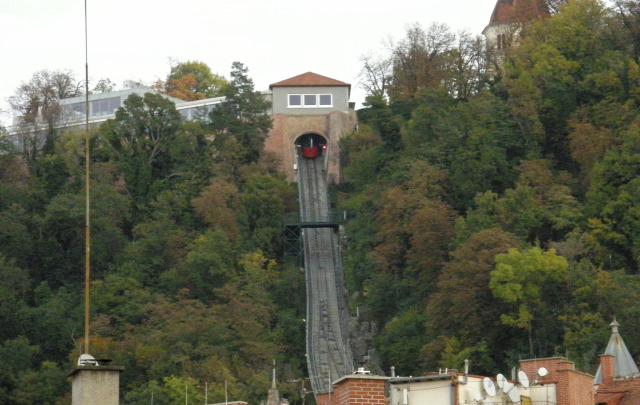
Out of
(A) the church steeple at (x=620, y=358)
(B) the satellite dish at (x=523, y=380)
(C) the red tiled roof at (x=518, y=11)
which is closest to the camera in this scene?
(B) the satellite dish at (x=523, y=380)

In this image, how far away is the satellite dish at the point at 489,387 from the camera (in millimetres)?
33531

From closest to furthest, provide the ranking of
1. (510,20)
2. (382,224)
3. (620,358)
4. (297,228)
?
(620,358), (382,224), (297,228), (510,20)

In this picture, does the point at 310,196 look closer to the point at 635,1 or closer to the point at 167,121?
the point at 167,121

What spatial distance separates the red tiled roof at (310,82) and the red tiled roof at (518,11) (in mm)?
11387

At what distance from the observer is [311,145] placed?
107 m

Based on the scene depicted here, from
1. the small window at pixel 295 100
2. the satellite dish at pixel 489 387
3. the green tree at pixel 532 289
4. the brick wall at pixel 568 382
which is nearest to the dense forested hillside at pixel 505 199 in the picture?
the green tree at pixel 532 289

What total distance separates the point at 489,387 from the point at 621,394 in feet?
35.8

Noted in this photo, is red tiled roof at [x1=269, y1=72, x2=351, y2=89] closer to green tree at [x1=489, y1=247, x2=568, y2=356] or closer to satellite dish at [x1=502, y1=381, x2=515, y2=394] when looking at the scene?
green tree at [x1=489, y1=247, x2=568, y2=356]

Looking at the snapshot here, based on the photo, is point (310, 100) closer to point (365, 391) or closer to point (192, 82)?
point (192, 82)

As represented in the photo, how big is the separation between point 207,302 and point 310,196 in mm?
15147

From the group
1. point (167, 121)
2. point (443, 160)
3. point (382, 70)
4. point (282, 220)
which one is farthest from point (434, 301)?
point (382, 70)

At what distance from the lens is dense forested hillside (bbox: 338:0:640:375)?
236 feet

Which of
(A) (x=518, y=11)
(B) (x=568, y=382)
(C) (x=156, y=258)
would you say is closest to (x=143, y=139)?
(C) (x=156, y=258)

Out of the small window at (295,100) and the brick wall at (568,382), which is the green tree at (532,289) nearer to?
the brick wall at (568,382)
